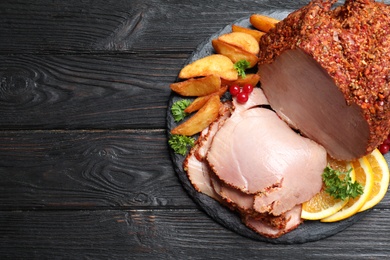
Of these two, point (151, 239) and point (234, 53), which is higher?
point (234, 53)

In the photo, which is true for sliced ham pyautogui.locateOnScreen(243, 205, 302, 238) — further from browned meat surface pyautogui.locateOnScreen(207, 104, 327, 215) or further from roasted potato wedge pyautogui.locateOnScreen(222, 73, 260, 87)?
roasted potato wedge pyautogui.locateOnScreen(222, 73, 260, 87)

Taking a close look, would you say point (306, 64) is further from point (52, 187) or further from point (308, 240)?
point (52, 187)

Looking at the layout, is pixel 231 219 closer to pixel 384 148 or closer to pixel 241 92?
pixel 241 92

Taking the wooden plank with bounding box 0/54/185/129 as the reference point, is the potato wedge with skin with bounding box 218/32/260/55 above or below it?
above

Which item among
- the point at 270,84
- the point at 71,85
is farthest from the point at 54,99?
the point at 270,84

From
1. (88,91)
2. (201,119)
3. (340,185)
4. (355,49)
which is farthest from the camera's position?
(88,91)

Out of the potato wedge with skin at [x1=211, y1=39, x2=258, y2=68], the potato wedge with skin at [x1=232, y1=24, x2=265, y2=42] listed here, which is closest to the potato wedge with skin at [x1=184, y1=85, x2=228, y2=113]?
the potato wedge with skin at [x1=211, y1=39, x2=258, y2=68]

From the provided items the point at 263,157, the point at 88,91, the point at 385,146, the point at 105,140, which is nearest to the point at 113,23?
the point at 88,91

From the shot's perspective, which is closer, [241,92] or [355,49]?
[355,49]
